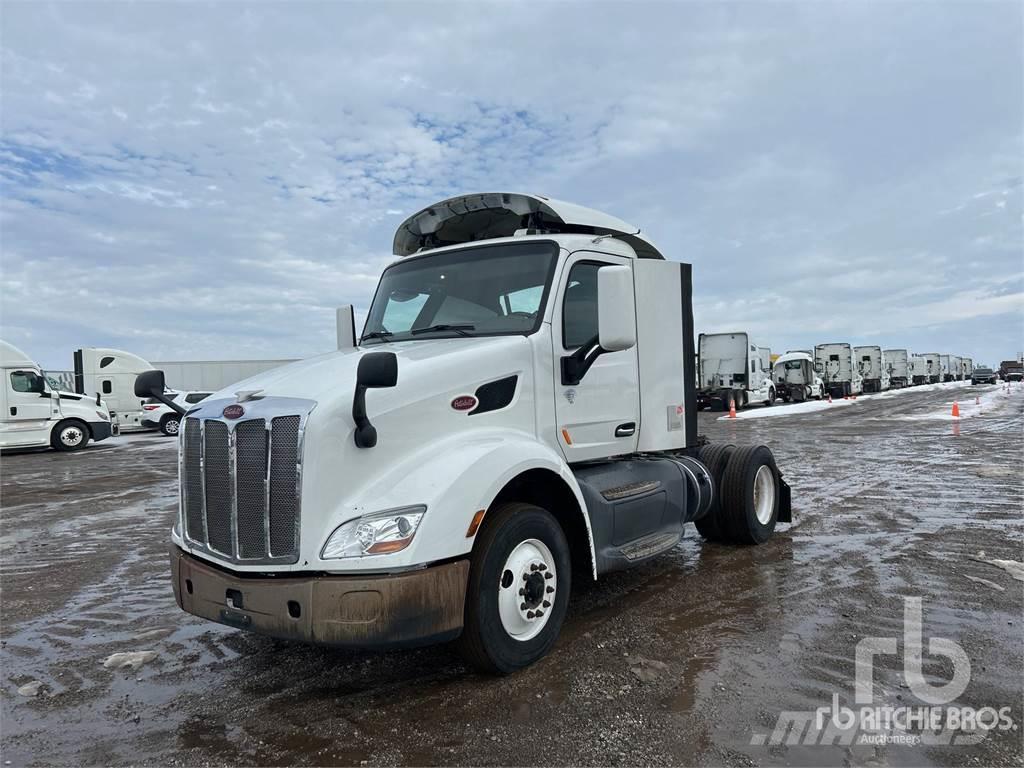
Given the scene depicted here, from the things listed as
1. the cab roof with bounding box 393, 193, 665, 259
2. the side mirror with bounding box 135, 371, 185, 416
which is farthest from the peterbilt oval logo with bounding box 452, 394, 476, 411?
the side mirror with bounding box 135, 371, 185, 416

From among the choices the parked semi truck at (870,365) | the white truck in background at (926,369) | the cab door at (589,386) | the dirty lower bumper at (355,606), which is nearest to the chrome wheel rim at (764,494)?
the cab door at (589,386)

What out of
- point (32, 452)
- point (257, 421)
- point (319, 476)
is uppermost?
point (257, 421)

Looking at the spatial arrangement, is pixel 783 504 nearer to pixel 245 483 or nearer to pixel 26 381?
pixel 245 483

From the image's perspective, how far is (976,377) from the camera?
220 feet

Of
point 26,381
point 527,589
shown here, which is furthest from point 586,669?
point 26,381

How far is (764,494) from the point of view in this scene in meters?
7.04

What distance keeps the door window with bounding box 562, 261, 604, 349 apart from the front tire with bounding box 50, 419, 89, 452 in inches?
845

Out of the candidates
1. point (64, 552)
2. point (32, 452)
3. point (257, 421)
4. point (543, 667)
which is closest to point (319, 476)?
point (257, 421)

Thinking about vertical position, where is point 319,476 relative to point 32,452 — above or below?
above

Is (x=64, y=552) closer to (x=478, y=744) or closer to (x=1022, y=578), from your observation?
(x=478, y=744)

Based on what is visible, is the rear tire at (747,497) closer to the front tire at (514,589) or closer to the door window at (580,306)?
the door window at (580,306)

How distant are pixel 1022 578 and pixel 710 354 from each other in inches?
1067

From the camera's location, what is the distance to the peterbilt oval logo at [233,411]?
3587mm

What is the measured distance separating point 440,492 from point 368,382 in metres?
0.66
